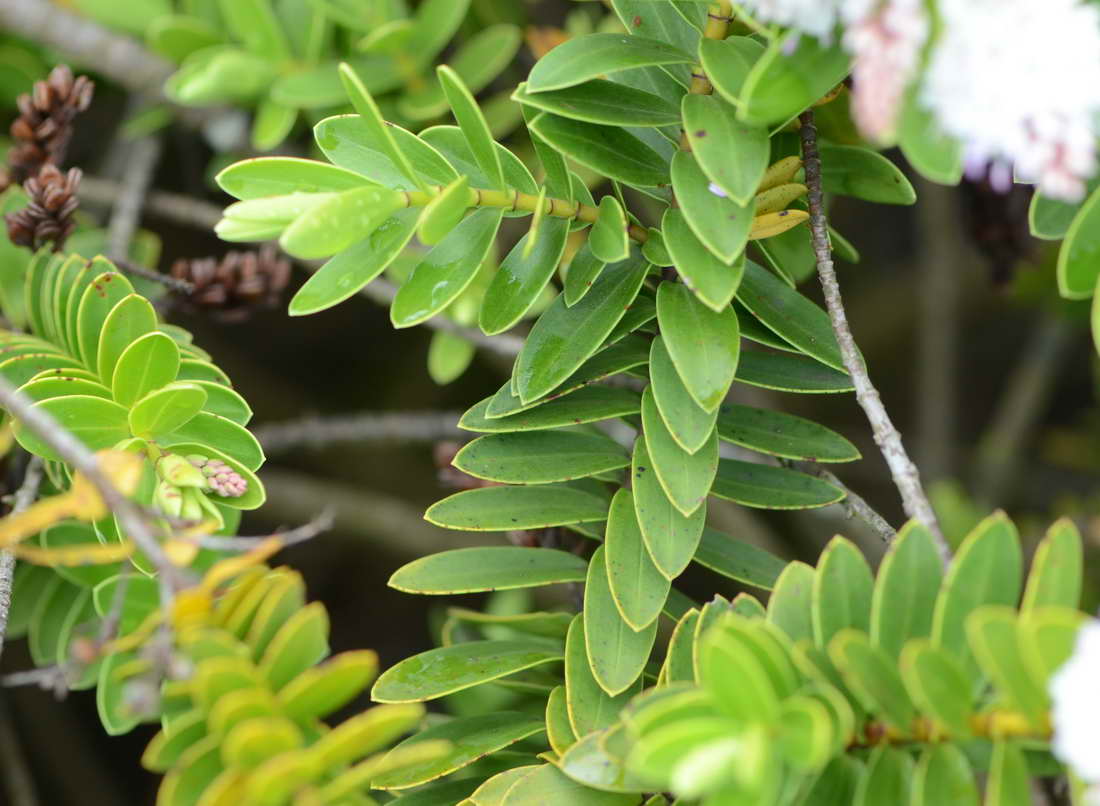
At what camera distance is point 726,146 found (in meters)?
0.55

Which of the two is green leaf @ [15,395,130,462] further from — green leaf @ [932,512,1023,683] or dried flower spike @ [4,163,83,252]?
green leaf @ [932,512,1023,683]

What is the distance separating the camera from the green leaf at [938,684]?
0.45m

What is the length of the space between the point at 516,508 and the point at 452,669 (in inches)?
4.3

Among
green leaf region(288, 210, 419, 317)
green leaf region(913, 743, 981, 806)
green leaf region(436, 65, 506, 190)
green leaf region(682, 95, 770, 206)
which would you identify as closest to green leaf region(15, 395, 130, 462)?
green leaf region(288, 210, 419, 317)

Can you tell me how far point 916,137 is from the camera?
0.48 meters

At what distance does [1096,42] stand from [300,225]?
372mm

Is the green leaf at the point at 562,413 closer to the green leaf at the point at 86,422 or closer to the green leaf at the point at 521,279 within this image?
the green leaf at the point at 521,279

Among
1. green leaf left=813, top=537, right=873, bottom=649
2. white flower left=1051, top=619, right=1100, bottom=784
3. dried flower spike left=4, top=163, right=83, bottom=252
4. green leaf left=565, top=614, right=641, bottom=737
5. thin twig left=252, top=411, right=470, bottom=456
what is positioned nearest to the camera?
white flower left=1051, top=619, right=1100, bottom=784

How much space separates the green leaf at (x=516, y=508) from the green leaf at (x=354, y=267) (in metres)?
0.16

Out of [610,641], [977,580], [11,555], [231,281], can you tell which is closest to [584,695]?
[610,641]

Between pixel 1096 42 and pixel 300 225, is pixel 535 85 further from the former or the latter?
pixel 1096 42

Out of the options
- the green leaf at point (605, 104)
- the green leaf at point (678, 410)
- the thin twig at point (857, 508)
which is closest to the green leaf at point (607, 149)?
the green leaf at point (605, 104)

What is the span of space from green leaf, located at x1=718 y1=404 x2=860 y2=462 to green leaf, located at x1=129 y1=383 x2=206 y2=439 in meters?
0.32

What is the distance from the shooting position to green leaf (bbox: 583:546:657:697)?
0.61 metres
